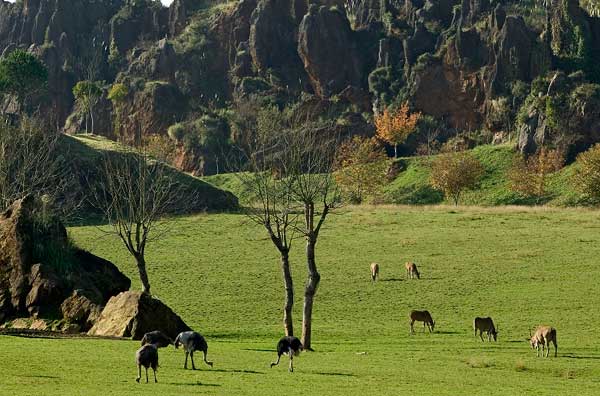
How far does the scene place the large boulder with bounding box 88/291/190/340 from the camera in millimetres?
42719

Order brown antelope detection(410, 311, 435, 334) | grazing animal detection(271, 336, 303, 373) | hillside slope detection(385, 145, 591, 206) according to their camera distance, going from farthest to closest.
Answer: hillside slope detection(385, 145, 591, 206)
brown antelope detection(410, 311, 435, 334)
grazing animal detection(271, 336, 303, 373)

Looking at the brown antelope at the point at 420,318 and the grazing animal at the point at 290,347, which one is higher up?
the grazing animal at the point at 290,347

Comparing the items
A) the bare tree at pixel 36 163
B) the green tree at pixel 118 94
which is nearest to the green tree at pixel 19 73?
the bare tree at pixel 36 163

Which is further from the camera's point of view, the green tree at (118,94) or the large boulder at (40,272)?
the green tree at (118,94)

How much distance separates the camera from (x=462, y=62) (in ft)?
599

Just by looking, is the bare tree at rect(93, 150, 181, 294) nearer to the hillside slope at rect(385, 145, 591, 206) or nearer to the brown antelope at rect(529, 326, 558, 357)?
the brown antelope at rect(529, 326, 558, 357)

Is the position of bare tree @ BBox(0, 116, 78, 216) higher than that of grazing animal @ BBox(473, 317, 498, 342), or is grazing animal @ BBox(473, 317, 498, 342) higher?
bare tree @ BBox(0, 116, 78, 216)

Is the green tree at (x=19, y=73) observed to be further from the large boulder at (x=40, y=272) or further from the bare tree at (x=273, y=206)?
the large boulder at (x=40, y=272)

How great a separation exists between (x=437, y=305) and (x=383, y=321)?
17.7ft

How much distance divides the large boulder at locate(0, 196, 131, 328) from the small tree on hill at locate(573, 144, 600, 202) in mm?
79958

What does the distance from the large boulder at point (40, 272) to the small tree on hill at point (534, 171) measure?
3434 inches

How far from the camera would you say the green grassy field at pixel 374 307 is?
31.1 meters

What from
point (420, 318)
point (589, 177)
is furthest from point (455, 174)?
point (420, 318)

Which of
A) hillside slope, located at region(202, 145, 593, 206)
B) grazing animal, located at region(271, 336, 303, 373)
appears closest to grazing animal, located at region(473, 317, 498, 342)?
grazing animal, located at region(271, 336, 303, 373)
